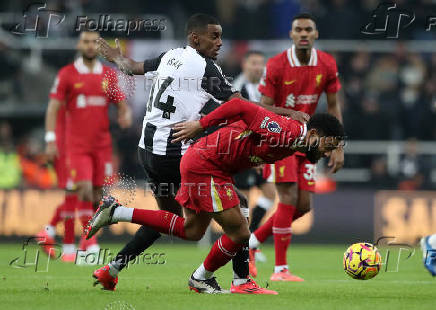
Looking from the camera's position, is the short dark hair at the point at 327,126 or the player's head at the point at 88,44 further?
the player's head at the point at 88,44

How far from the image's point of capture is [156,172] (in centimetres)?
802

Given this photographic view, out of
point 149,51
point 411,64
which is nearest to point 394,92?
point 411,64

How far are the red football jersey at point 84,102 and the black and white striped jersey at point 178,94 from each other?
13.7ft

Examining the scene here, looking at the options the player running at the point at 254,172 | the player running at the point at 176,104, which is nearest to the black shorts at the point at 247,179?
the player running at the point at 254,172

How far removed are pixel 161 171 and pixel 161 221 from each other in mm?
532

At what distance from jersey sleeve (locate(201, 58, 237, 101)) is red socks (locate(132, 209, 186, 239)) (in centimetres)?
110

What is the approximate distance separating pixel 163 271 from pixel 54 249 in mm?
2530

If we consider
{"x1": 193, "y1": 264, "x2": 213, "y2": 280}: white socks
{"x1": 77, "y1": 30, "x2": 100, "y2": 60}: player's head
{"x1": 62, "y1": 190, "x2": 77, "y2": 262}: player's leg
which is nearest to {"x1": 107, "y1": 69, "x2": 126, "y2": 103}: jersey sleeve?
{"x1": 77, "y1": 30, "x2": 100, "y2": 60}: player's head

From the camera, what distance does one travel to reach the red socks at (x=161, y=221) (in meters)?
7.64

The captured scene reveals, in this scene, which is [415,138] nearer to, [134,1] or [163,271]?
[134,1]

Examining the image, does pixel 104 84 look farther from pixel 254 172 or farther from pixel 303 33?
pixel 303 33

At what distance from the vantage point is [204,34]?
26.5 feet

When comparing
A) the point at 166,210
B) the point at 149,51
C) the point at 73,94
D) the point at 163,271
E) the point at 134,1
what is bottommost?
the point at 163,271

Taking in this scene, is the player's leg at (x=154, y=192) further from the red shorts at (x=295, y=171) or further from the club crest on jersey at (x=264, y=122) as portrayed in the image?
the red shorts at (x=295, y=171)
